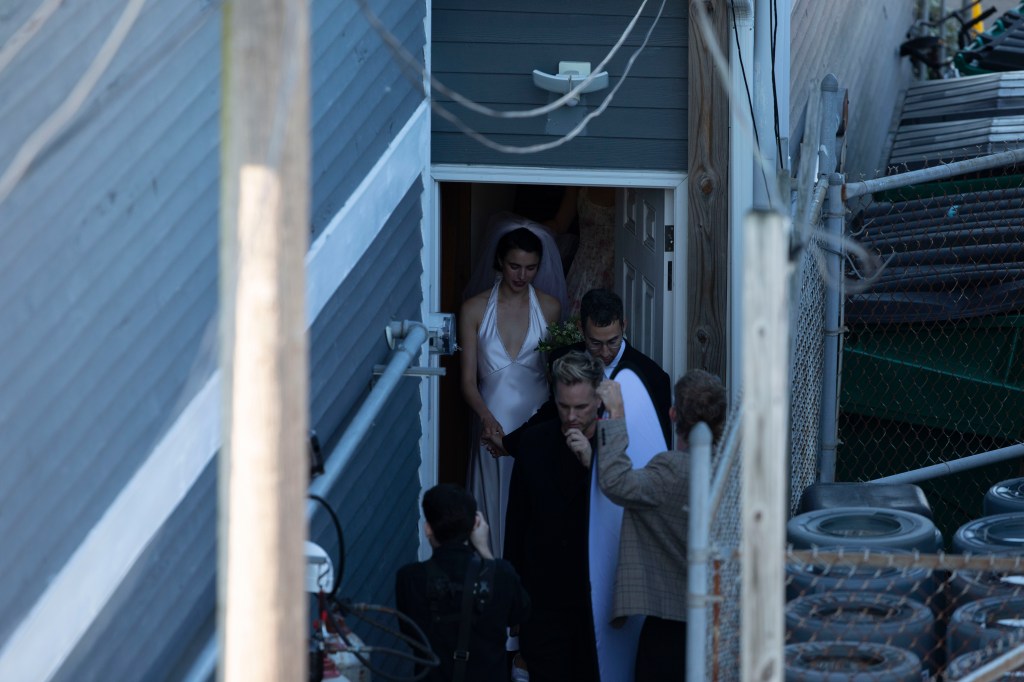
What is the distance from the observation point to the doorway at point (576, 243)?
666cm

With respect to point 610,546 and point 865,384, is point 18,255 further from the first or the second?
point 865,384

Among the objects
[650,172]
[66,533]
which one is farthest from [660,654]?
[650,172]

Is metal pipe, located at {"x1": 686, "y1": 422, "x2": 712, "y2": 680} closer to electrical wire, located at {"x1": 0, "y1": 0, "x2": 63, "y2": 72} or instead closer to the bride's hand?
electrical wire, located at {"x1": 0, "y1": 0, "x2": 63, "y2": 72}

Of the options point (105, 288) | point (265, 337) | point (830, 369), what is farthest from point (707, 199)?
point (265, 337)

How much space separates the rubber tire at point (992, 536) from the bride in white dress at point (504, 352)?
245 centimetres

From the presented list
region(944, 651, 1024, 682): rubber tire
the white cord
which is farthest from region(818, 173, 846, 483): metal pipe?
region(944, 651, 1024, 682): rubber tire

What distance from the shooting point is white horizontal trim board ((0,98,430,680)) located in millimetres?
3518

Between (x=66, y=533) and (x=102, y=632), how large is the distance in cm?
33

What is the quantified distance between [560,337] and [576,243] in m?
1.83

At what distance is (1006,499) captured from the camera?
18.2 feet

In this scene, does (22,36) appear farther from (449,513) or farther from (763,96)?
(763,96)

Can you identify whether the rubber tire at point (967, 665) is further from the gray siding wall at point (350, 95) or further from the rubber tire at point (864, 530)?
the gray siding wall at point (350, 95)

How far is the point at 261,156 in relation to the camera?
2.46 meters

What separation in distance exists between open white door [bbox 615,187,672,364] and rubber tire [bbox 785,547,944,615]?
2494mm
